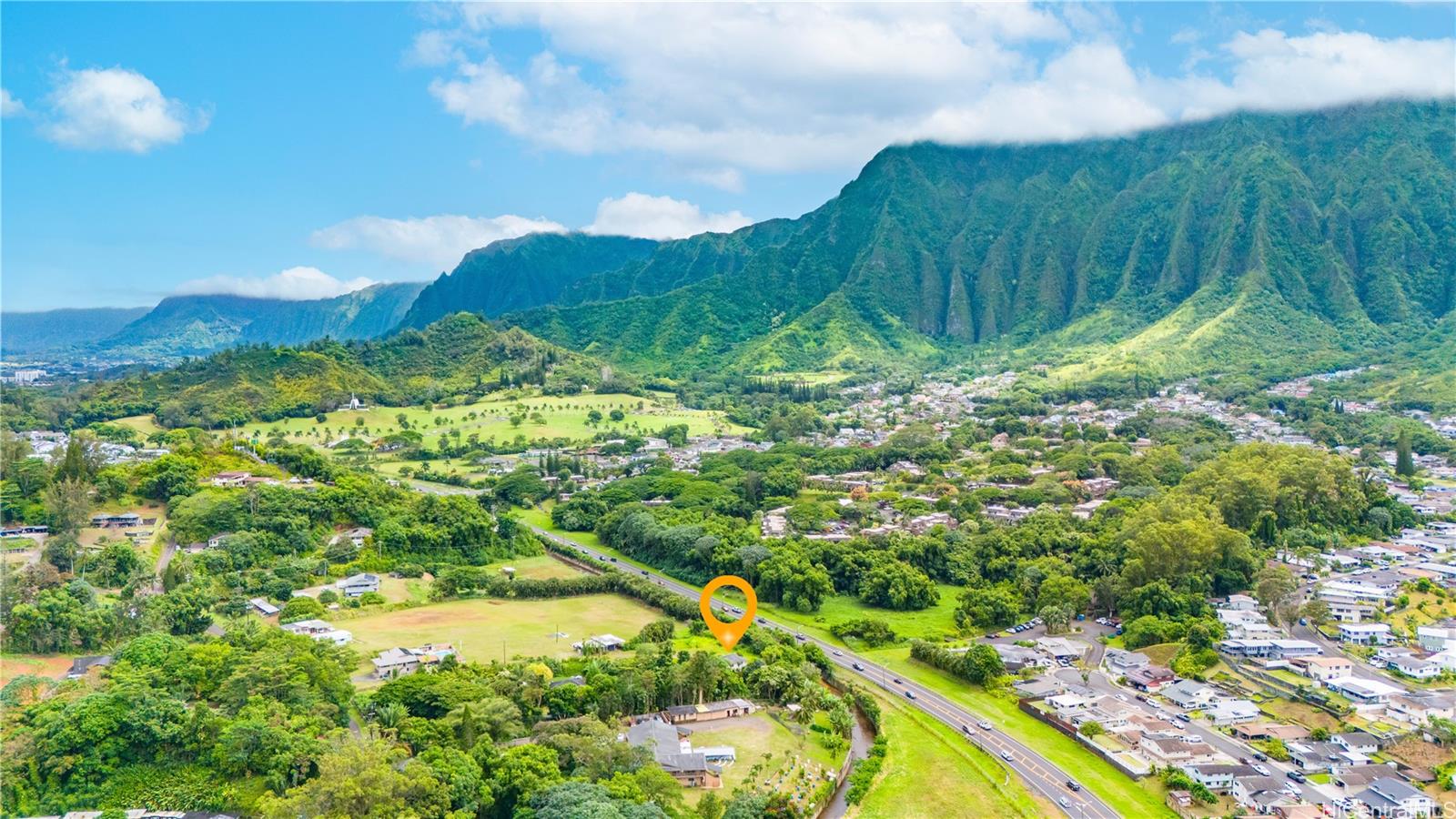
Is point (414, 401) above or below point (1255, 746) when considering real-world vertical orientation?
above

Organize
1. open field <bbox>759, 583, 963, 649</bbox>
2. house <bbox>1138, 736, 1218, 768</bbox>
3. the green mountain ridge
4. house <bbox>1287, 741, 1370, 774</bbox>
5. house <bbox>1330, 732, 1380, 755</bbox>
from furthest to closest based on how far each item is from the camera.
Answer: the green mountain ridge → open field <bbox>759, 583, 963, 649</bbox> → house <bbox>1330, 732, 1380, 755</bbox> → house <bbox>1138, 736, 1218, 768</bbox> → house <bbox>1287, 741, 1370, 774</bbox>

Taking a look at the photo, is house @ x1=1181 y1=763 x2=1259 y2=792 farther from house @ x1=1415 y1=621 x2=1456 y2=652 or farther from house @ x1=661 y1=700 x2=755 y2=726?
house @ x1=1415 y1=621 x2=1456 y2=652

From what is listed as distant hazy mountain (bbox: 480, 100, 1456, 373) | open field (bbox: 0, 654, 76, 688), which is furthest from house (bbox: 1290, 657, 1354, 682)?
distant hazy mountain (bbox: 480, 100, 1456, 373)

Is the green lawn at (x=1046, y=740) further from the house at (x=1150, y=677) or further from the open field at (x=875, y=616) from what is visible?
the house at (x=1150, y=677)

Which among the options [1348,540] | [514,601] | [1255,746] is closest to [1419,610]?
[1348,540]

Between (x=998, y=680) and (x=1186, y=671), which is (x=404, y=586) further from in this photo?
(x=1186, y=671)

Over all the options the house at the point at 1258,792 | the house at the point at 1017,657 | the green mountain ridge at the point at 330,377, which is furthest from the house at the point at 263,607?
the green mountain ridge at the point at 330,377

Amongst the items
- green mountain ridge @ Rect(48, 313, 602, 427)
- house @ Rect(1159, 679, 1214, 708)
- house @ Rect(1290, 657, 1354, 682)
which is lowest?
house @ Rect(1159, 679, 1214, 708)
